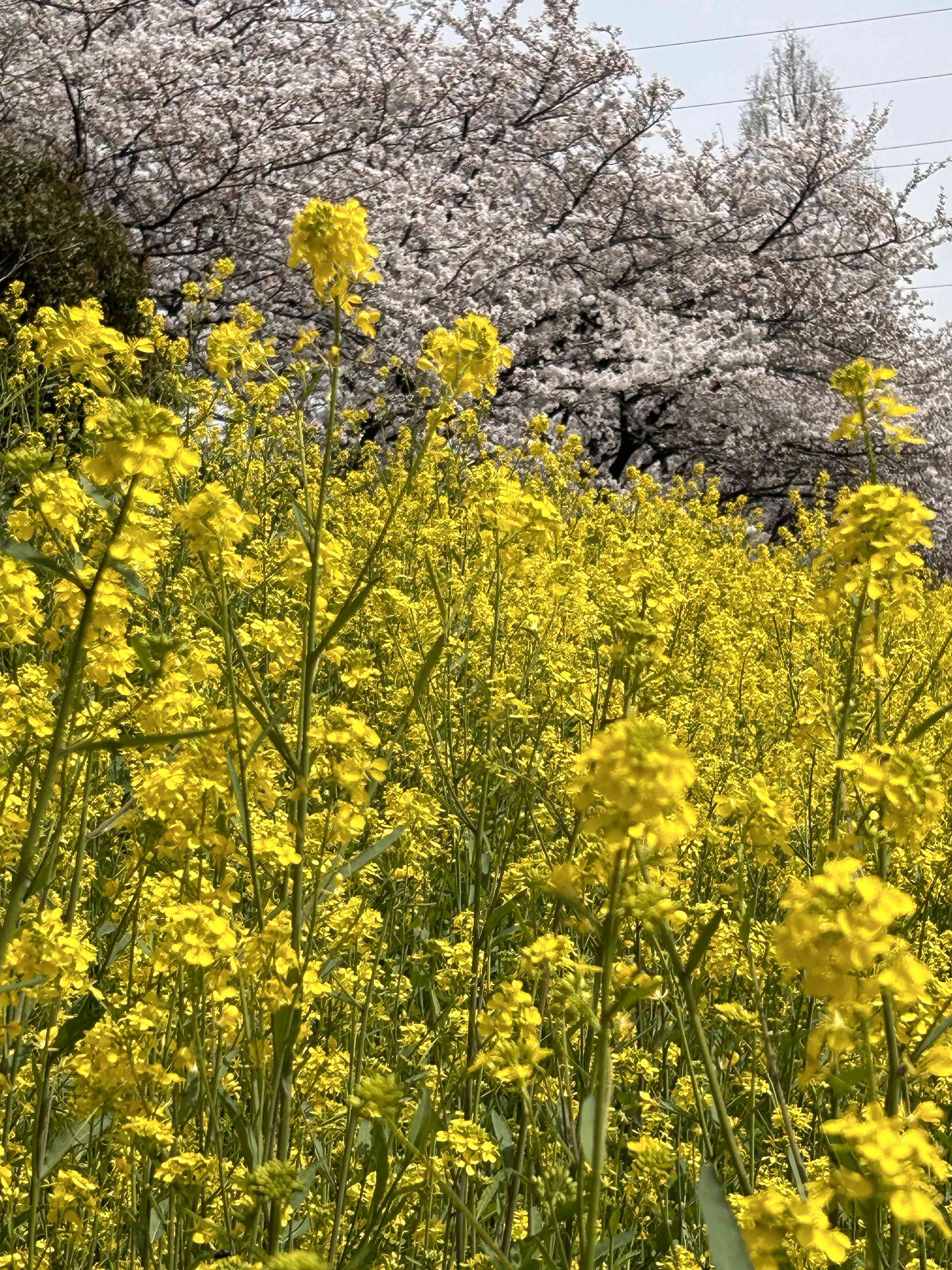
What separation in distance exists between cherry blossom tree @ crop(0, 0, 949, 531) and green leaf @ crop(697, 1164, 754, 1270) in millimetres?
10417

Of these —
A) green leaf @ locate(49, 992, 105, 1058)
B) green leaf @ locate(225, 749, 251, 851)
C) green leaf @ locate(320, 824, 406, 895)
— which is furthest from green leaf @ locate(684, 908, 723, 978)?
green leaf @ locate(49, 992, 105, 1058)

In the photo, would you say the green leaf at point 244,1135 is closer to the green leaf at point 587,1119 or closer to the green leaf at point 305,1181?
the green leaf at point 305,1181

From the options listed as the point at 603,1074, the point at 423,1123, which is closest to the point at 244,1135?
the point at 423,1123

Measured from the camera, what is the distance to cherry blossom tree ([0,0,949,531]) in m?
11.3

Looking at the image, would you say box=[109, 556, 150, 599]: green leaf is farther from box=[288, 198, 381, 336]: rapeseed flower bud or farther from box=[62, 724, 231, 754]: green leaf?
box=[288, 198, 381, 336]: rapeseed flower bud

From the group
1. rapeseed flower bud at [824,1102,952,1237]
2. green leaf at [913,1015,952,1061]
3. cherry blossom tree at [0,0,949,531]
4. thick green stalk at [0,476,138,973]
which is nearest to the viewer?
rapeseed flower bud at [824,1102,952,1237]

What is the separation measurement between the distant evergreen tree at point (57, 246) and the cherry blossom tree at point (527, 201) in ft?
7.19

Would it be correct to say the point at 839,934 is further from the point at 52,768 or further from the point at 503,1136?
the point at 503,1136

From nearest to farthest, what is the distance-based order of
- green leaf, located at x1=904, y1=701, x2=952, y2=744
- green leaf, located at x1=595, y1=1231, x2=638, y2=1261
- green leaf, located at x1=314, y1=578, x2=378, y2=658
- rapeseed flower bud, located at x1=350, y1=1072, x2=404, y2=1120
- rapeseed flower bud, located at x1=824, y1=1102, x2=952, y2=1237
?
rapeseed flower bud, located at x1=824, y1=1102, x2=952, y2=1237 < rapeseed flower bud, located at x1=350, y1=1072, x2=404, y2=1120 < green leaf, located at x1=904, y1=701, x2=952, y2=744 < green leaf, located at x1=314, y1=578, x2=378, y2=658 < green leaf, located at x1=595, y1=1231, x2=638, y2=1261

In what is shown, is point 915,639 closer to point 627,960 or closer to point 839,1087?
point 627,960

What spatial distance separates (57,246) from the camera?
Result: 303 inches

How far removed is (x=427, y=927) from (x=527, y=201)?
40.1 feet

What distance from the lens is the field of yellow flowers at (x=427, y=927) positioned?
1175 millimetres

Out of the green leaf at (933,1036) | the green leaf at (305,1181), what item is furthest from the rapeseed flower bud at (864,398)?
the green leaf at (305,1181)
